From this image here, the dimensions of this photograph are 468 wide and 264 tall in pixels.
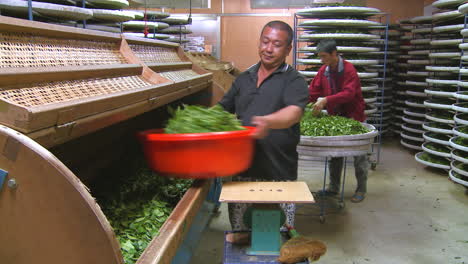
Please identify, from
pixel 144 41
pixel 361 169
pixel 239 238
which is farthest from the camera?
pixel 361 169

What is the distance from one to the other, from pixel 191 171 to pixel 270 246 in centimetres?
64

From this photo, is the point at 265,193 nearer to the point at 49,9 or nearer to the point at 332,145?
the point at 332,145

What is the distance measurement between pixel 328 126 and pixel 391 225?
50.3 inches

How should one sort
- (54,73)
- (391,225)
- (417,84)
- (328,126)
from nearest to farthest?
1. (54,73)
2. (328,126)
3. (391,225)
4. (417,84)

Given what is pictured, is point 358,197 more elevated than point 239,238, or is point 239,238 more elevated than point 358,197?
point 239,238

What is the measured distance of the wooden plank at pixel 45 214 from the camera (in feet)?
3.35

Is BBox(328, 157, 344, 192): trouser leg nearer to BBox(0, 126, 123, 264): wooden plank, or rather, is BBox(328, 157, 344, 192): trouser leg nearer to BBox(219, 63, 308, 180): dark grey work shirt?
BBox(219, 63, 308, 180): dark grey work shirt

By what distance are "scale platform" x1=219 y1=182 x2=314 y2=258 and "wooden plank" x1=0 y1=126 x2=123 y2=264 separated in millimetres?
977

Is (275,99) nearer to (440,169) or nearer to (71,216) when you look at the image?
(71,216)

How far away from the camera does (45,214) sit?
3.47ft

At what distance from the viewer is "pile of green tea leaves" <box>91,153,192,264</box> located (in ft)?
6.37

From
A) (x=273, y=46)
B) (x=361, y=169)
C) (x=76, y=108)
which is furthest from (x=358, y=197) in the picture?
(x=76, y=108)

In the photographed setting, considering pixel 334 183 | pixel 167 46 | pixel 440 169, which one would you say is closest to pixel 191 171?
pixel 167 46

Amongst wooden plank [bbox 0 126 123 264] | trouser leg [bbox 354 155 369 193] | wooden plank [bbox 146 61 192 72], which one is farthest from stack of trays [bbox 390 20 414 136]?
wooden plank [bbox 0 126 123 264]
